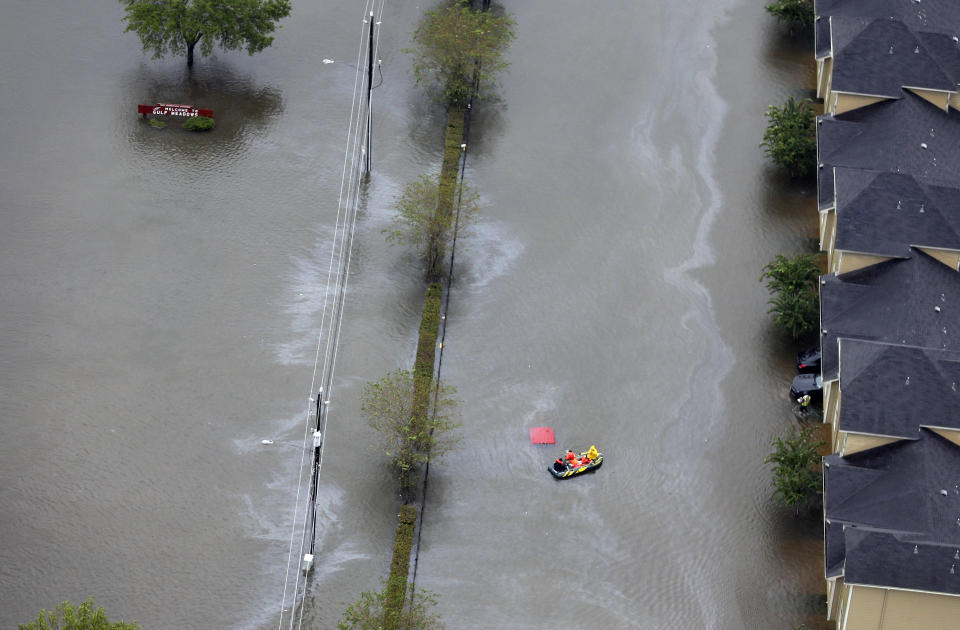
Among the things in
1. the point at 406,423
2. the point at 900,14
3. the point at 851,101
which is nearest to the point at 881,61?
the point at 851,101

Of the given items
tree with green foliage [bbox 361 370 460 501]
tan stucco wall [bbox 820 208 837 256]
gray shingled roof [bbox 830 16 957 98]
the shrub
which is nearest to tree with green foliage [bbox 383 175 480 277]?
tree with green foliage [bbox 361 370 460 501]

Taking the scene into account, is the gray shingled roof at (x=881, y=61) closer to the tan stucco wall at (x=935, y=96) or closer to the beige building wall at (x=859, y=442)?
the tan stucco wall at (x=935, y=96)

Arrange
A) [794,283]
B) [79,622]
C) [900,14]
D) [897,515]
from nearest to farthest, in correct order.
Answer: [79,622] < [897,515] < [794,283] < [900,14]

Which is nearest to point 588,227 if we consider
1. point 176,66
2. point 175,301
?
point 175,301

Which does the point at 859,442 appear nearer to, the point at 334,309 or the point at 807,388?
the point at 807,388

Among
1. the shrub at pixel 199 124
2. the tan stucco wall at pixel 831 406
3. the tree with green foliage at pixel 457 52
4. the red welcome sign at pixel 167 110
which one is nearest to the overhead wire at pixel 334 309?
the tree with green foliage at pixel 457 52

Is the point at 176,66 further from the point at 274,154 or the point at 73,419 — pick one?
the point at 73,419

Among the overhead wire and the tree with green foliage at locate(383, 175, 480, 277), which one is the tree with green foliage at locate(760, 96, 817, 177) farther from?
the overhead wire
